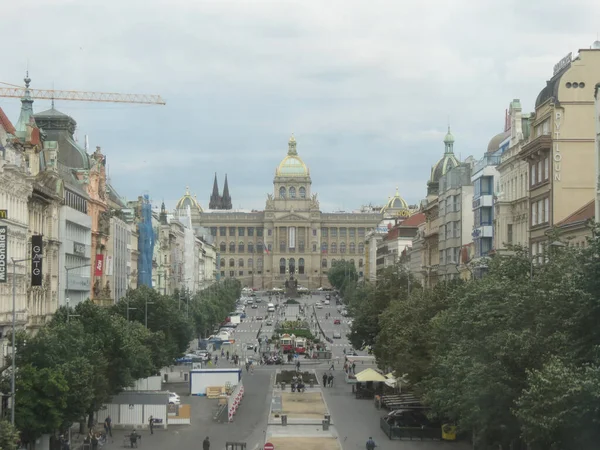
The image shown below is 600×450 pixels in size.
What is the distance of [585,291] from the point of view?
40.1m

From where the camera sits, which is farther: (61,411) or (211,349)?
(211,349)

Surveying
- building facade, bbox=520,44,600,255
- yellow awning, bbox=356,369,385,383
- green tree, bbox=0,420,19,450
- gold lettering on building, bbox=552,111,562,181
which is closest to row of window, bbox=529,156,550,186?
building facade, bbox=520,44,600,255

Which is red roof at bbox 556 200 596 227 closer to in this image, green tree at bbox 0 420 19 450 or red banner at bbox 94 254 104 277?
green tree at bbox 0 420 19 450

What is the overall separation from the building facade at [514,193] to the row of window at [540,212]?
2.08 m

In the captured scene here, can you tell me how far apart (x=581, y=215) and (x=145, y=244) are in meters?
97.0

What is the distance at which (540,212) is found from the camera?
8156cm

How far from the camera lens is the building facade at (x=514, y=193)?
284ft

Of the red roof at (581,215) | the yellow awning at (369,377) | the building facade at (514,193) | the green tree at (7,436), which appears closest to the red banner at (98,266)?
the yellow awning at (369,377)

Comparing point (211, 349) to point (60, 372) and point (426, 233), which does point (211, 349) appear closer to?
point (426, 233)

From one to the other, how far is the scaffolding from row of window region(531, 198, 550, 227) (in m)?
82.3

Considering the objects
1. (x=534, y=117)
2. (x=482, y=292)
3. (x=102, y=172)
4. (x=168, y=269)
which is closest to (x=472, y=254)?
(x=534, y=117)

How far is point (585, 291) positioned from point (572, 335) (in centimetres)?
216

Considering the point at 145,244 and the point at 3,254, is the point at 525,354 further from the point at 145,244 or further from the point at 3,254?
the point at 145,244

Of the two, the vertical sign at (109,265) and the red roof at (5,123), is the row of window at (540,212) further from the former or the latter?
the vertical sign at (109,265)
